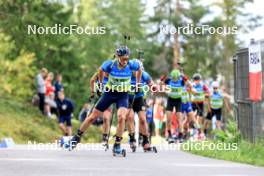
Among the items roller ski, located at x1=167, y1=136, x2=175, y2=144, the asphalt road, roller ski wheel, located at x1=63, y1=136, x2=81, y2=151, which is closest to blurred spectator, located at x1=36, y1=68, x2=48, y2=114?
roller ski, located at x1=167, y1=136, x2=175, y2=144

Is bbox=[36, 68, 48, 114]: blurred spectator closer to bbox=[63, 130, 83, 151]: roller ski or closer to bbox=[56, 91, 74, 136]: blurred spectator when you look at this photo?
bbox=[56, 91, 74, 136]: blurred spectator

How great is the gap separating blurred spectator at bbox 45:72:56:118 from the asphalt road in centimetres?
1301

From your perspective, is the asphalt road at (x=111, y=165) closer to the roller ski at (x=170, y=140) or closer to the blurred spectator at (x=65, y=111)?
the roller ski at (x=170, y=140)

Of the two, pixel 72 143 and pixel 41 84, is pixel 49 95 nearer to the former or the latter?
pixel 41 84

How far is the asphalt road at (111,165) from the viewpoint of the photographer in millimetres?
13656

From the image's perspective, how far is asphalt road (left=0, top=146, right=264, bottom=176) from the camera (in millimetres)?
13656

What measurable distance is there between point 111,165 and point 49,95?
58.2 feet

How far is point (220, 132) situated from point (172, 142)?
4.26 m

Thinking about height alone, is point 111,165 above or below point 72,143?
below

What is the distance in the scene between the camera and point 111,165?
15344 millimetres

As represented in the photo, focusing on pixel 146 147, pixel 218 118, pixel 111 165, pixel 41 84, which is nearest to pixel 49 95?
pixel 41 84

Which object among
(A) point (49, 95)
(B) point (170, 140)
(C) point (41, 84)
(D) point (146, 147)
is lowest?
(D) point (146, 147)

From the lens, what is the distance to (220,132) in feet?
72.3

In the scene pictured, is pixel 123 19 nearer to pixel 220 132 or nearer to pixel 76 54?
pixel 76 54
